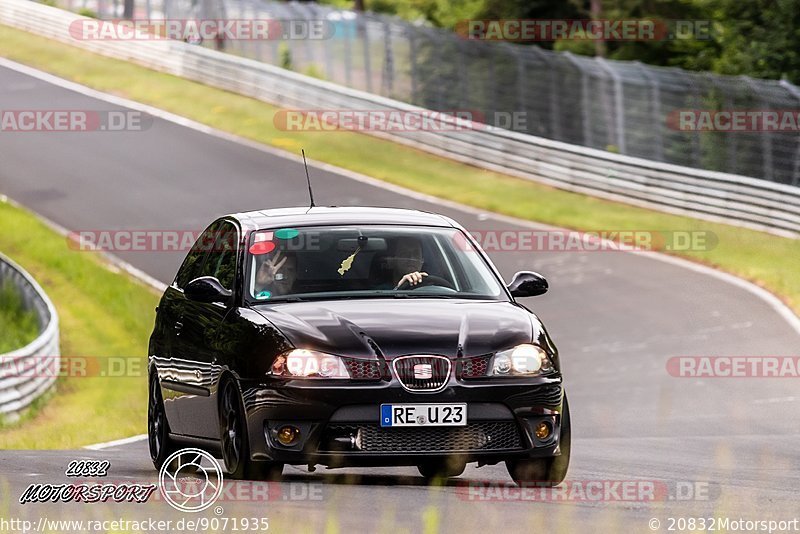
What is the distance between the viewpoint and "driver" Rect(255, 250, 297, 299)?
9.18 metres

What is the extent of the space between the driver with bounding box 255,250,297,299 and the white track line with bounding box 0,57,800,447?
252 inches

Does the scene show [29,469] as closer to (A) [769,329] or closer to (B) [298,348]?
(B) [298,348]

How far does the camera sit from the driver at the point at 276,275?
361 inches

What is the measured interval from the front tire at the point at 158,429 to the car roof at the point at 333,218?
4.34 ft

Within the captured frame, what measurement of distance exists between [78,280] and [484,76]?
1447cm

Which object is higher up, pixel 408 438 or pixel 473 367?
pixel 473 367

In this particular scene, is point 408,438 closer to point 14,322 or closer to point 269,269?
point 269,269

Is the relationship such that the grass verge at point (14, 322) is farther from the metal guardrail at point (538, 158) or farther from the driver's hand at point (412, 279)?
the driver's hand at point (412, 279)

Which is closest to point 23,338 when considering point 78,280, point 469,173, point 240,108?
point 78,280

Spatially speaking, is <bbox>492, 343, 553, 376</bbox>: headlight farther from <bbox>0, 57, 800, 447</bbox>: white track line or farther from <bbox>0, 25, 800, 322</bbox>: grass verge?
<bbox>0, 25, 800, 322</bbox>: grass verge

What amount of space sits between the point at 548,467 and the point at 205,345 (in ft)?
6.58

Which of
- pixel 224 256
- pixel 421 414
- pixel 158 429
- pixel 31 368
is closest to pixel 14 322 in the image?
pixel 31 368

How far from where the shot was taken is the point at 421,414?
8242 millimetres

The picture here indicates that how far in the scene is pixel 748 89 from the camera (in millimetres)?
31781
